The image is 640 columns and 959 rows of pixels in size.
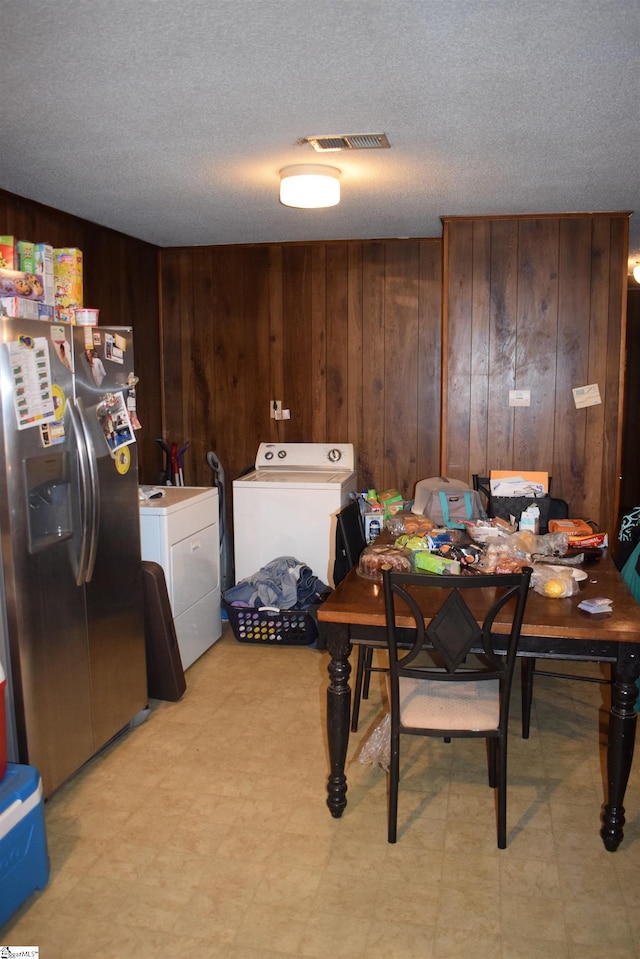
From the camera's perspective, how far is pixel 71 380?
102 inches

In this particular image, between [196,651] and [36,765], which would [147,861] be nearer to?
[36,765]

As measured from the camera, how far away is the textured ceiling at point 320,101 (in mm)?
1750

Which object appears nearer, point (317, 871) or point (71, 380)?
point (317, 871)

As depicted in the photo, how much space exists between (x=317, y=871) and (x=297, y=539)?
7.34 ft

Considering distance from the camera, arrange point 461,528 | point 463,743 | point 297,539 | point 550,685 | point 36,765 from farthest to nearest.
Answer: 1. point 297,539
2. point 550,685
3. point 461,528
4. point 463,743
5. point 36,765

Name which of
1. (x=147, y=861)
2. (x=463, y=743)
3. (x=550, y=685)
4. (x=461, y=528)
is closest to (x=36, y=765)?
(x=147, y=861)

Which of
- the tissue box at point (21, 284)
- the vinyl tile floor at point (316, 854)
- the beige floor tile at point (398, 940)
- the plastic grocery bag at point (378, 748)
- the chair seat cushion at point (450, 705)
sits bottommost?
the beige floor tile at point (398, 940)

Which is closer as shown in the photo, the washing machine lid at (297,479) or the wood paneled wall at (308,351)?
the washing machine lid at (297,479)

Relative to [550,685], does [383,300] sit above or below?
above

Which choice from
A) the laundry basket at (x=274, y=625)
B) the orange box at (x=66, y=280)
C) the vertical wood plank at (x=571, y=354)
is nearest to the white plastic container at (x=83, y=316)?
the orange box at (x=66, y=280)

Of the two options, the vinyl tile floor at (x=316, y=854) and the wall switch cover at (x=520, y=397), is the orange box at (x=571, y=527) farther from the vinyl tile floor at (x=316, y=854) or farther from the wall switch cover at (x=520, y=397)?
the wall switch cover at (x=520, y=397)

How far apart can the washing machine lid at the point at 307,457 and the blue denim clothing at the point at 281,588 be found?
2.38 ft

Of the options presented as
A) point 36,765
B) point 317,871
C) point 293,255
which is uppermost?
point 293,255

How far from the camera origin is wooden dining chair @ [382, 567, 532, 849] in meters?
2.15
